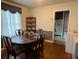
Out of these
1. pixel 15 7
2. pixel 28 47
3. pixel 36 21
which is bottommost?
pixel 28 47

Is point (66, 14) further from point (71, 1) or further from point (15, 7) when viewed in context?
point (15, 7)

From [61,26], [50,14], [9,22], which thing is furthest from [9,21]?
[61,26]

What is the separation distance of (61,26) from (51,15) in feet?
3.52

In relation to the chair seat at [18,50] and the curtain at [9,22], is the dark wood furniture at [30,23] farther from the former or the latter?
the chair seat at [18,50]

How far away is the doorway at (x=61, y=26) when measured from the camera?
536 centimetres

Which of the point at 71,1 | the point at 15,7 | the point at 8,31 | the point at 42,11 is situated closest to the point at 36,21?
the point at 42,11

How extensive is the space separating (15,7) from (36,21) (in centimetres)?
175

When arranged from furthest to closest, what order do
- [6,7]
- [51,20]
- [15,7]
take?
[51,20]
[15,7]
[6,7]

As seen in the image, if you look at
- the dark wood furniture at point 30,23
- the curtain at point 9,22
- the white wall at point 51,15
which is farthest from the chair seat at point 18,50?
the dark wood furniture at point 30,23

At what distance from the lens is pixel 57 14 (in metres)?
5.56

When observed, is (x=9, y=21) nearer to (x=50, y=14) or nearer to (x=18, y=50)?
(x=18, y=50)

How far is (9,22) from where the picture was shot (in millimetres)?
4402

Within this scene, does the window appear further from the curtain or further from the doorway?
the doorway

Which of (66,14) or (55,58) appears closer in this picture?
(55,58)
